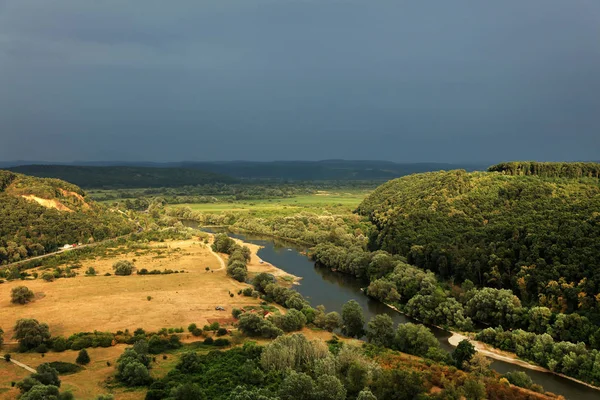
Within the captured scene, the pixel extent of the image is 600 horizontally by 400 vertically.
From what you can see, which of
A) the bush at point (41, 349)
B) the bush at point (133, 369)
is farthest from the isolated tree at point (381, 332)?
the bush at point (41, 349)

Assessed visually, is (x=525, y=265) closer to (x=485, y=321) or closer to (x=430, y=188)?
(x=485, y=321)

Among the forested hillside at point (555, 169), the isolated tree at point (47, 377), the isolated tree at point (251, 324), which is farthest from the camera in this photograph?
the forested hillside at point (555, 169)

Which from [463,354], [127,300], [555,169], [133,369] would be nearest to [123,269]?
[127,300]

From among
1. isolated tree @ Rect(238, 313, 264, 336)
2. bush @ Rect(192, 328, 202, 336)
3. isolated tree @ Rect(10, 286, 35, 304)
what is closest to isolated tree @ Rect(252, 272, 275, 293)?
isolated tree @ Rect(238, 313, 264, 336)

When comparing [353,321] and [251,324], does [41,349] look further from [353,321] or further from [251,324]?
[353,321]

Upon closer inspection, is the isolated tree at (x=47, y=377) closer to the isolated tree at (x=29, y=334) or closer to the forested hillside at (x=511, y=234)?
the isolated tree at (x=29, y=334)

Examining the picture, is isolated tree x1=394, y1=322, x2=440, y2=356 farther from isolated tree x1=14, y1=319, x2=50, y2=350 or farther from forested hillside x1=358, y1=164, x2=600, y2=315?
isolated tree x1=14, y1=319, x2=50, y2=350
